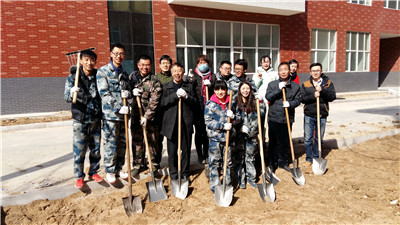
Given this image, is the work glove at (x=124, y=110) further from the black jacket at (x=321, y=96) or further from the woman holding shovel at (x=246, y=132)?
the black jacket at (x=321, y=96)

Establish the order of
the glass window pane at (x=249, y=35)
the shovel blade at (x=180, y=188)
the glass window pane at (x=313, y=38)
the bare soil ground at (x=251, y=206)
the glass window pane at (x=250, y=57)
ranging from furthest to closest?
the glass window pane at (x=313, y=38), the glass window pane at (x=250, y=57), the glass window pane at (x=249, y=35), the shovel blade at (x=180, y=188), the bare soil ground at (x=251, y=206)

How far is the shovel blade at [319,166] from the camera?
4.37 metres

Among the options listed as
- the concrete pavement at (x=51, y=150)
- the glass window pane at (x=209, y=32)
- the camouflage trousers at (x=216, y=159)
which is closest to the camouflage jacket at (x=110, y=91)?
the concrete pavement at (x=51, y=150)

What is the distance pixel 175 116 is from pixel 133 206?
1.33 meters

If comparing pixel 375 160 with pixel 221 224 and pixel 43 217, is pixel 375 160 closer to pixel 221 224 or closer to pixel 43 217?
pixel 221 224

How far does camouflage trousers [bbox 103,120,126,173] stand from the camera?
3676mm

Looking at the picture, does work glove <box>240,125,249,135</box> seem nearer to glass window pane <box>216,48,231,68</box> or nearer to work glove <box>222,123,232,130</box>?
work glove <box>222,123,232,130</box>

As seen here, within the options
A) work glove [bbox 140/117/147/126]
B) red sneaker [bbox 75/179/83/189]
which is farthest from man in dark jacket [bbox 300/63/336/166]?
red sneaker [bbox 75/179/83/189]

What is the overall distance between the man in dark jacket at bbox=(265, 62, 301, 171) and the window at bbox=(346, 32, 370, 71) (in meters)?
15.1

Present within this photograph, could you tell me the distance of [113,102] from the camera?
357 centimetres

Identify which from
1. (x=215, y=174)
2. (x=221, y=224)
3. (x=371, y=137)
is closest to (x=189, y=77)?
(x=215, y=174)

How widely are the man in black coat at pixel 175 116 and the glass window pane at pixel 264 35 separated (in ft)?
36.2

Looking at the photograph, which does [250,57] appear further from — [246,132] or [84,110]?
[84,110]

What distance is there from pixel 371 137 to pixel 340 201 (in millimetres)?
3439
